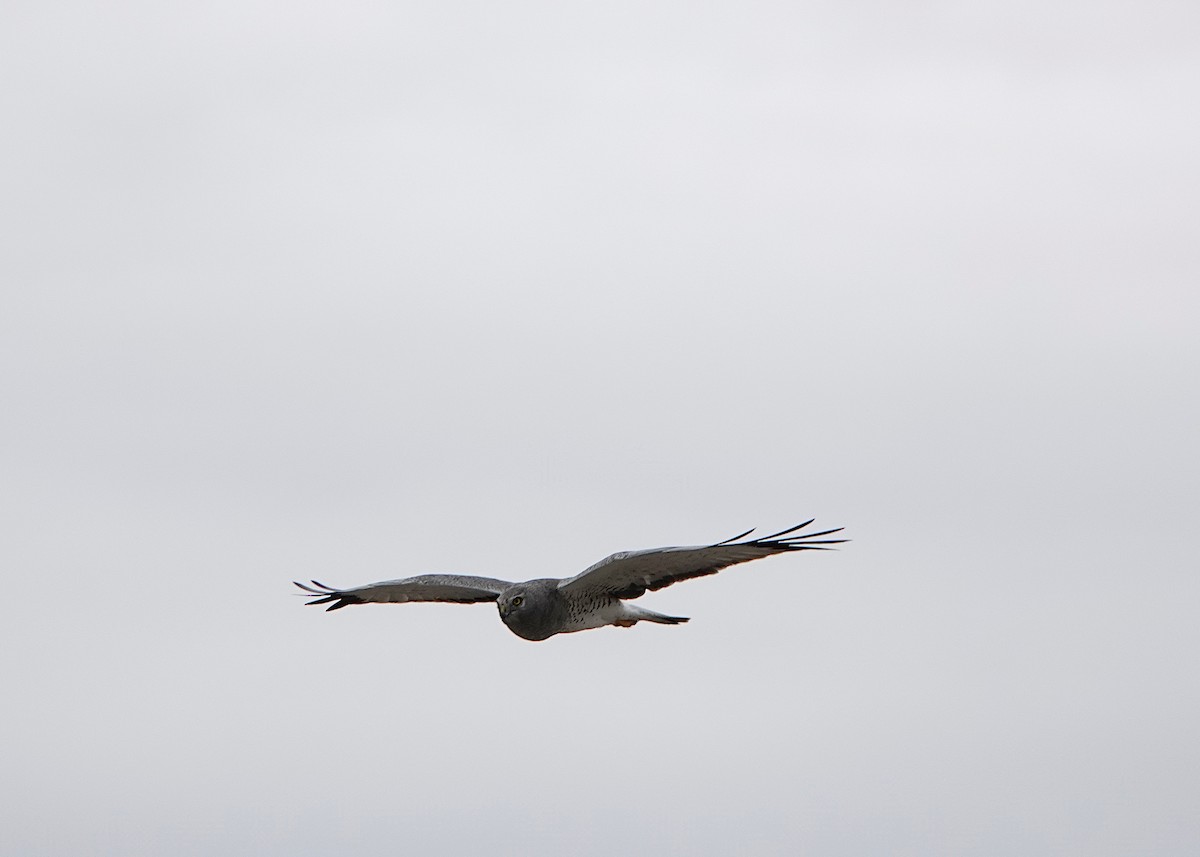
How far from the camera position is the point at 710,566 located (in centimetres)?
2464

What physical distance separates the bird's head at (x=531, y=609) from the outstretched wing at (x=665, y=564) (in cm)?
27

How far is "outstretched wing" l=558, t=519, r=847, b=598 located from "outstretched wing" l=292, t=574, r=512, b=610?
1.62m

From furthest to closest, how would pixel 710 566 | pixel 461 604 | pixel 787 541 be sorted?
1. pixel 461 604
2. pixel 710 566
3. pixel 787 541

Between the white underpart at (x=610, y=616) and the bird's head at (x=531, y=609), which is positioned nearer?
the bird's head at (x=531, y=609)

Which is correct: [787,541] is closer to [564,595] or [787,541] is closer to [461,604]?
[564,595]

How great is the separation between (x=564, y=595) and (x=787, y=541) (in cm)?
400

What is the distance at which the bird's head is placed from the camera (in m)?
25.4

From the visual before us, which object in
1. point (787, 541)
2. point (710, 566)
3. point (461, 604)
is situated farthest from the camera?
point (461, 604)

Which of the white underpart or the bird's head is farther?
the white underpart

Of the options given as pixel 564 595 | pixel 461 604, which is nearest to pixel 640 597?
pixel 564 595

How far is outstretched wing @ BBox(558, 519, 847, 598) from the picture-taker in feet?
76.4

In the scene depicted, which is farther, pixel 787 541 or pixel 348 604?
pixel 348 604

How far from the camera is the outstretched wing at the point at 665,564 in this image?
23.3m

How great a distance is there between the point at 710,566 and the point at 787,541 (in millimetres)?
1906
